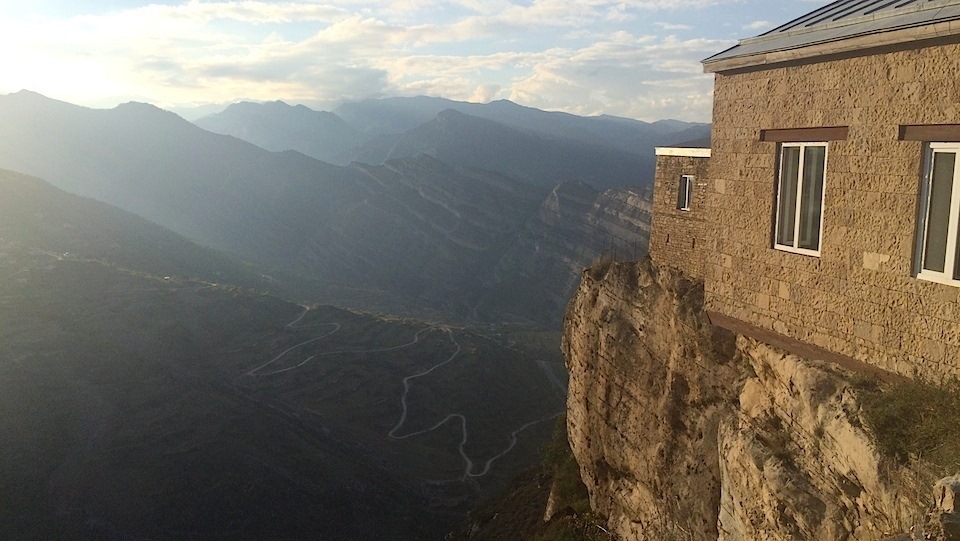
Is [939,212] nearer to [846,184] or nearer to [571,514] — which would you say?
[846,184]

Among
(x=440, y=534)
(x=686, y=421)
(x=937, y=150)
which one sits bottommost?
(x=440, y=534)

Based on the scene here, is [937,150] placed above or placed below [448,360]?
above

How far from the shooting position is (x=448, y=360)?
5800cm

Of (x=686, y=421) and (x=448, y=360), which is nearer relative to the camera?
(x=686, y=421)

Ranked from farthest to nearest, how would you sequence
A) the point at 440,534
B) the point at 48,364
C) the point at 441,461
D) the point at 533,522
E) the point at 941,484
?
the point at 48,364 → the point at 441,461 → the point at 440,534 → the point at 533,522 → the point at 941,484

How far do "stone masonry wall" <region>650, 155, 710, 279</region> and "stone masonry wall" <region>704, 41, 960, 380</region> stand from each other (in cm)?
310

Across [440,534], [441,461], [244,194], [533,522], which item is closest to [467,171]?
[244,194]

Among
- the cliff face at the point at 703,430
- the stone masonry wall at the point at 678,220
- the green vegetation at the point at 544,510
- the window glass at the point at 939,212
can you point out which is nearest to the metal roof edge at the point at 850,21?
the window glass at the point at 939,212

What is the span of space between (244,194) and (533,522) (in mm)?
136569

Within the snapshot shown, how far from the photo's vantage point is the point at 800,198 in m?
6.64

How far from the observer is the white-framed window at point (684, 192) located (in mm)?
10993

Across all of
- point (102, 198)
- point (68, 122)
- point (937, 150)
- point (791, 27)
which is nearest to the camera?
point (937, 150)

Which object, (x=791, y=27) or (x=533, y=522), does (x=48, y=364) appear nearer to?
(x=533, y=522)

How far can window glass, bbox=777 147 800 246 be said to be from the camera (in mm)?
6773
